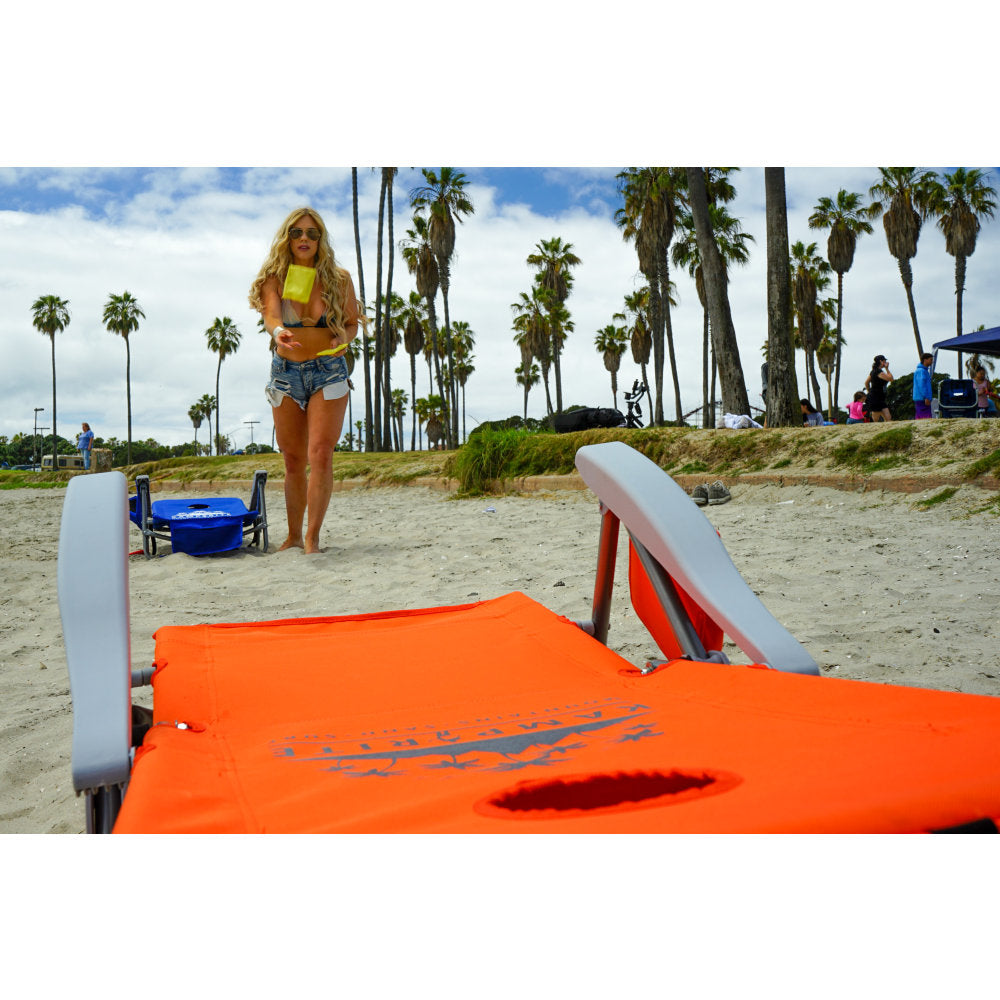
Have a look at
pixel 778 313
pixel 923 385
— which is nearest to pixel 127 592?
pixel 778 313

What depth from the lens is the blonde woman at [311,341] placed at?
14.7 ft

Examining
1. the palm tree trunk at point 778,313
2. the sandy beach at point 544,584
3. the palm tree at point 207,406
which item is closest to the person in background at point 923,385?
the palm tree trunk at point 778,313

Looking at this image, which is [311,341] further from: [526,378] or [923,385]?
[526,378]

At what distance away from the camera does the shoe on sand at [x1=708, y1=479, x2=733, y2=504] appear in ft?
21.9

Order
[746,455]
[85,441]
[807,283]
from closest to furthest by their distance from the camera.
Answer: [746,455] → [85,441] → [807,283]

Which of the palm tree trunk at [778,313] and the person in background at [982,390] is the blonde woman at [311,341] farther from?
the person in background at [982,390]

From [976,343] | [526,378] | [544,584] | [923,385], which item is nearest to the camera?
[544,584]

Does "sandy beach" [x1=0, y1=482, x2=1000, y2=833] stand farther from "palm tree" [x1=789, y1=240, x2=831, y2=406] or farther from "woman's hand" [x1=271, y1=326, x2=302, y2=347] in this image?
"palm tree" [x1=789, y1=240, x2=831, y2=406]

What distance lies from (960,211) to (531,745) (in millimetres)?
30777

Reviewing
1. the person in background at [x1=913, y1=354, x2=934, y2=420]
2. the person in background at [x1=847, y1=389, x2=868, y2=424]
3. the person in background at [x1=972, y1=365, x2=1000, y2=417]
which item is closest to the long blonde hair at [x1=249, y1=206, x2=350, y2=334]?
the person in background at [x1=913, y1=354, x2=934, y2=420]

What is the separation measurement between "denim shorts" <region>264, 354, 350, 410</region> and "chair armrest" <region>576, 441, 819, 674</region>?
2840 mm

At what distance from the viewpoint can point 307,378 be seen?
4582 millimetres

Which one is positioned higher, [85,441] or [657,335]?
[657,335]
